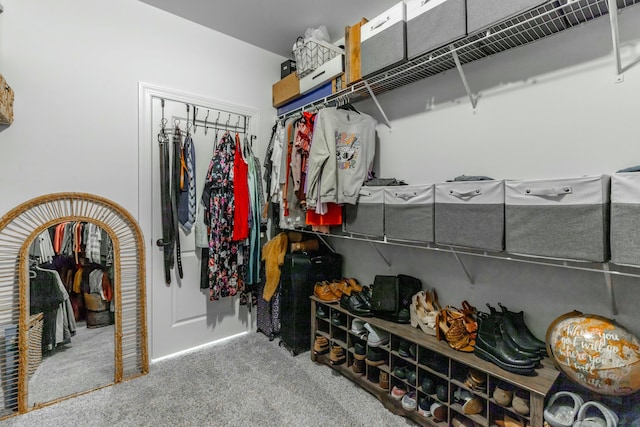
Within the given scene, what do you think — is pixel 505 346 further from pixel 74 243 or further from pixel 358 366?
pixel 74 243

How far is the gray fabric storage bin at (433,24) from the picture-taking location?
143 centimetres

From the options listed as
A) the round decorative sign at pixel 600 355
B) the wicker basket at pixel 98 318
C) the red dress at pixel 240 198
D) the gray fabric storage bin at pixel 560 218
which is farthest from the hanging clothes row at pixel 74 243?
the round decorative sign at pixel 600 355

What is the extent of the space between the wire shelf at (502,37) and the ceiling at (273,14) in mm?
654

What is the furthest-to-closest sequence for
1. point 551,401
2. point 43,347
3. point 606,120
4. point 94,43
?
point 94,43 < point 43,347 < point 606,120 < point 551,401

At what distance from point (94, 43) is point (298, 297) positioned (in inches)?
89.3

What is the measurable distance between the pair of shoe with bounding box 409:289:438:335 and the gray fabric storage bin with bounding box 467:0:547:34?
1.44 meters

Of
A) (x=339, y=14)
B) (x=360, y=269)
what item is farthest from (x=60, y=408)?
(x=339, y=14)

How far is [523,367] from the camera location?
128 cm

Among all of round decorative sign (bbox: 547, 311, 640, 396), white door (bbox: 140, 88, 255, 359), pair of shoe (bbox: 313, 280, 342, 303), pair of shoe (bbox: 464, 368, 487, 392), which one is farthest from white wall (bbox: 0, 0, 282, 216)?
round decorative sign (bbox: 547, 311, 640, 396)

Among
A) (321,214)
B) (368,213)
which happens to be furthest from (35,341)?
(368,213)

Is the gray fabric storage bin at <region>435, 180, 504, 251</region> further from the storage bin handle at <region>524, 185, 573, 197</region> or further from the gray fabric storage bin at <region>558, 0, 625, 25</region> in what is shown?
the gray fabric storage bin at <region>558, 0, 625, 25</region>

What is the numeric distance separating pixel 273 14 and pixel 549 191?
7.24ft

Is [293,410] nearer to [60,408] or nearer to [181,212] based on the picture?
[60,408]

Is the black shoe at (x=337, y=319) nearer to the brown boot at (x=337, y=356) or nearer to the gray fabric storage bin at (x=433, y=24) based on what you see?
the brown boot at (x=337, y=356)
